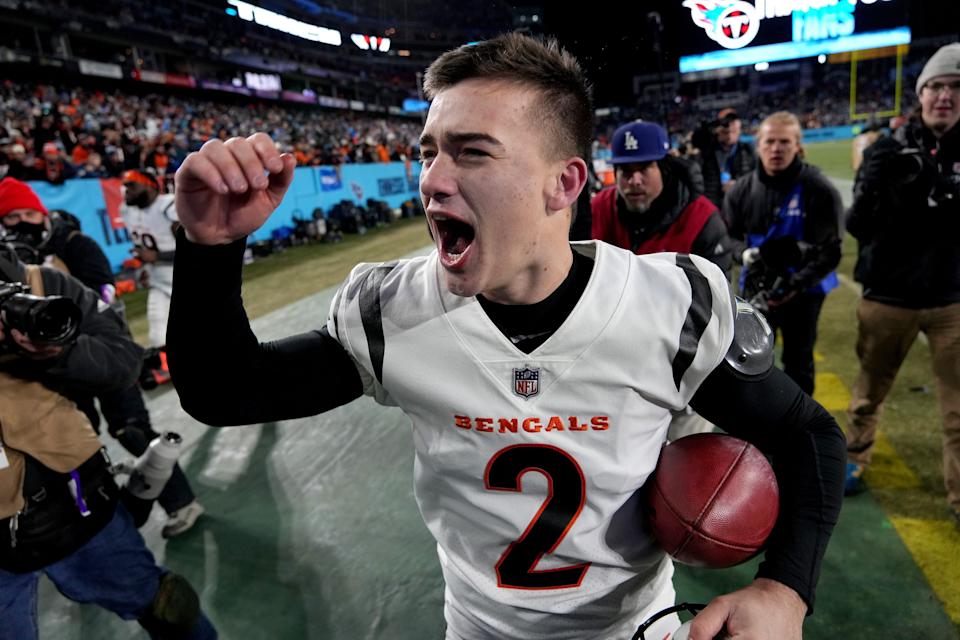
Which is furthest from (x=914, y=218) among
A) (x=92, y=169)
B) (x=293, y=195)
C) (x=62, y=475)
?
(x=92, y=169)

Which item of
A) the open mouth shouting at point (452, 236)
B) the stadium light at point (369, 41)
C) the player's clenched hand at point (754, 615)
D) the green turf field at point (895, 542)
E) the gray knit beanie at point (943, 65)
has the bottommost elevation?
the green turf field at point (895, 542)

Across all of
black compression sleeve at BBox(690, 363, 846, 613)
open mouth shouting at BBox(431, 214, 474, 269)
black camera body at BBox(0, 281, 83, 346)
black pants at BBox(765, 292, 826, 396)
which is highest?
open mouth shouting at BBox(431, 214, 474, 269)

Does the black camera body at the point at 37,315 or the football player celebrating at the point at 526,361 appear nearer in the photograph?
the football player celebrating at the point at 526,361

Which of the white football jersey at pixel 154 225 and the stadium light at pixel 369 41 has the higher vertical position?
the stadium light at pixel 369 41

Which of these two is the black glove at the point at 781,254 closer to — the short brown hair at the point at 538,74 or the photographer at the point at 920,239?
the photographer at the point at 920,239

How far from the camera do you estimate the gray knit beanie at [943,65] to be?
2.48 m

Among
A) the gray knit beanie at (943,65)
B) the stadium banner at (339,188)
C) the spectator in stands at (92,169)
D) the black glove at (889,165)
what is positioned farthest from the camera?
the stadium banner at (339,188)

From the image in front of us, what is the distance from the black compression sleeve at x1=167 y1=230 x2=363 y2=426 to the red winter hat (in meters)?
3.10

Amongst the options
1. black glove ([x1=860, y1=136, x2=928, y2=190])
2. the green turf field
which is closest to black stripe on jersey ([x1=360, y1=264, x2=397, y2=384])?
the green turf field

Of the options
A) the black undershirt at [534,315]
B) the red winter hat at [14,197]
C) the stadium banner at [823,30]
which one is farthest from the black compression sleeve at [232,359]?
the stadium banner at [823,30]

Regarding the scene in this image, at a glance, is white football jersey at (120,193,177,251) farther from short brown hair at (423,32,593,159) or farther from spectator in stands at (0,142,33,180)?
spectator in stands at (0,142,33,180)

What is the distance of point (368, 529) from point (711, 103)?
4957cm

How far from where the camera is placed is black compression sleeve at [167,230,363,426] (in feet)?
3.58

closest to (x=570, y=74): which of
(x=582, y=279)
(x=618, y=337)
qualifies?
(x=582, y=279)
